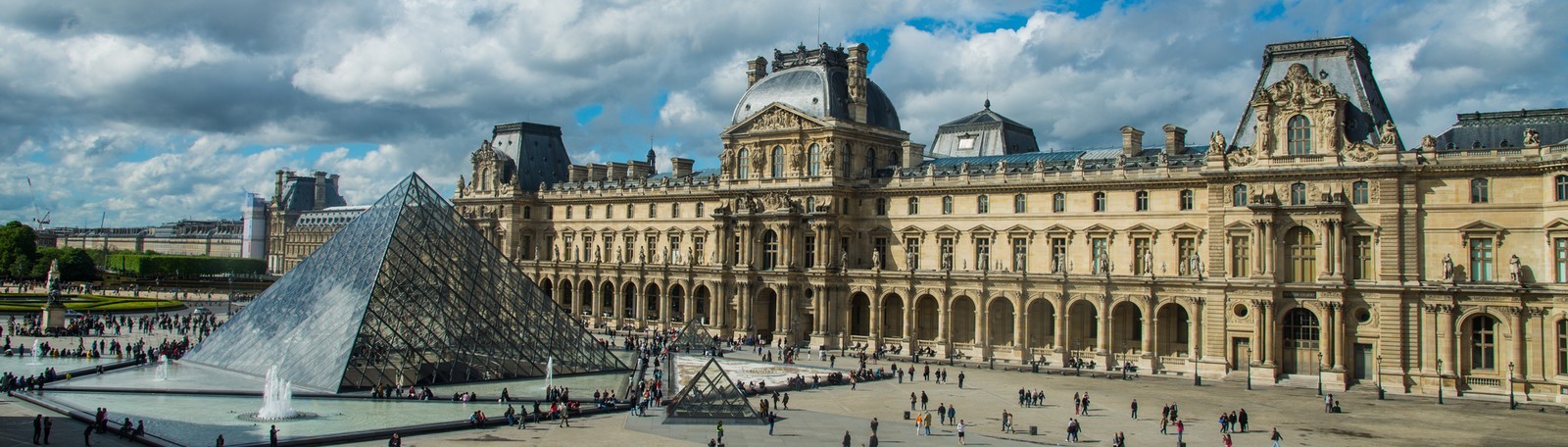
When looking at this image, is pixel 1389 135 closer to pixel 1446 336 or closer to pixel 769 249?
pixel 1446 336

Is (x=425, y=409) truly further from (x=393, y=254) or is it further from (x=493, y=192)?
(x=493, y=192)

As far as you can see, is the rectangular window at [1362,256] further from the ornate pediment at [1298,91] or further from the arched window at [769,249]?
the arched window at [769,249]

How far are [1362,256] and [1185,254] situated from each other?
25.6 ft

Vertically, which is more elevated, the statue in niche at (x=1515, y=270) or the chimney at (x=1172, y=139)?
the chimney at (x=1172, y=139)

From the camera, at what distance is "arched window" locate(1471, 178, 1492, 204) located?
44312mm

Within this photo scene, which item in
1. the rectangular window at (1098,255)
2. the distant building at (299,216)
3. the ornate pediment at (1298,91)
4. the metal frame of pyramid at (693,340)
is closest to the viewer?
the ornate pediment at (1298,91)

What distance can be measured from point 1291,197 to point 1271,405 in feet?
32.7

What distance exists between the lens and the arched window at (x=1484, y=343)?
144ft

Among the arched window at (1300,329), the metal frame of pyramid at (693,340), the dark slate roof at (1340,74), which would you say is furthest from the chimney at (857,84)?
the arched window at (1300,329)

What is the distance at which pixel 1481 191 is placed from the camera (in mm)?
44438

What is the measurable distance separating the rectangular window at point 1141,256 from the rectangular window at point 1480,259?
12618 millimetres

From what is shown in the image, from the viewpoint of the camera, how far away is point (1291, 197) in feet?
155

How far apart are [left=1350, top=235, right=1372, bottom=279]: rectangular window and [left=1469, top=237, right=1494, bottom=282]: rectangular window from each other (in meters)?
3.30

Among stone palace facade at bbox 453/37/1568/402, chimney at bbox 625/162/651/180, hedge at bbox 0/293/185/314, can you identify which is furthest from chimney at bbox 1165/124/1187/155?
hedge at bbox 0/293/185/314
